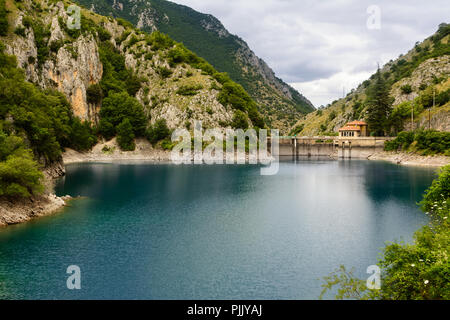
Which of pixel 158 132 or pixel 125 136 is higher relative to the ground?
pixel 158 132

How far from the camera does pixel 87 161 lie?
118 meters

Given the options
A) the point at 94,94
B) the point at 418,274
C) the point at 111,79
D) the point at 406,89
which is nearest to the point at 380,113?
the point at 406,89

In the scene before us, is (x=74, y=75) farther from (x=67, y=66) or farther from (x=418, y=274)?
(x=418, y=274)

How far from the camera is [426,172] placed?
85.4 m

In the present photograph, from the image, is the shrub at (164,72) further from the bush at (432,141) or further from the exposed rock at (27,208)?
the exposed rock at (27,208)

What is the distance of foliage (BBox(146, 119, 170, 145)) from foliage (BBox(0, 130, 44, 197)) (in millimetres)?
89290

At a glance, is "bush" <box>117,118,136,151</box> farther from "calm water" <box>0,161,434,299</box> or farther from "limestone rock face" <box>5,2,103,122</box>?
"calm water" <box>0,161,434,299</box>

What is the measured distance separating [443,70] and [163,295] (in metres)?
164

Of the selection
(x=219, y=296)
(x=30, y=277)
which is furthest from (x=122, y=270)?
(x=219, y=296)

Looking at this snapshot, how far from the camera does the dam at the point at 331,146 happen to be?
132 metres

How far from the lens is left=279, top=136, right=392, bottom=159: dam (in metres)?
132

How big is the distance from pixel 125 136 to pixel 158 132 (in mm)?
12090

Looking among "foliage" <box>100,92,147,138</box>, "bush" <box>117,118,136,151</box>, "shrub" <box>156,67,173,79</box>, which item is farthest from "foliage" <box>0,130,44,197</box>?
"shrub" <box>156,67,173,79</box>
